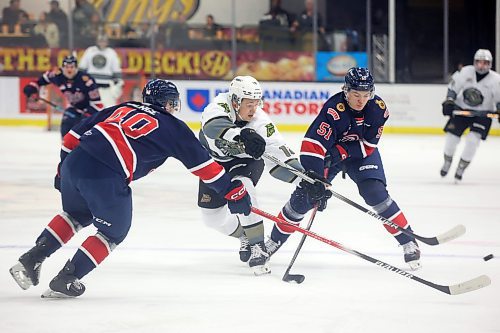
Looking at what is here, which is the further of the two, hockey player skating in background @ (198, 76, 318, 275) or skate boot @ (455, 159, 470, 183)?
skate boot @ (455, 159, 470, 183)

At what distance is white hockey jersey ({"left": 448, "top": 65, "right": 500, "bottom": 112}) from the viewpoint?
8445mm

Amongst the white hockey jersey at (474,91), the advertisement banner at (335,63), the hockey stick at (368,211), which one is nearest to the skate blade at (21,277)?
the hockey stick at (368,211)

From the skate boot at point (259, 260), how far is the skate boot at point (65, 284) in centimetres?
90

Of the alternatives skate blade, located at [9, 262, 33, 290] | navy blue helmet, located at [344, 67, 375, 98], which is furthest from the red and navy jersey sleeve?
skate blade, located at [9, 262, 33, 290]

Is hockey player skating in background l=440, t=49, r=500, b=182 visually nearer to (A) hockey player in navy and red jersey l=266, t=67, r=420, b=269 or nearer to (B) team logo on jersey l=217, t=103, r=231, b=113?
(A) hockey player in navy and red jersey l=266, t=67, r=420, b=269

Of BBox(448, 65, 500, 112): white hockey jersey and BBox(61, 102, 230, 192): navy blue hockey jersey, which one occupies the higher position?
BBox(61, 102, 230, 192): navy blue hockey jersey

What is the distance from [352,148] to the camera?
479 cm

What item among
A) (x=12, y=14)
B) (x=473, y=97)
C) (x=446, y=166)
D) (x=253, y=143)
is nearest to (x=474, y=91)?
(x=473, y=97)

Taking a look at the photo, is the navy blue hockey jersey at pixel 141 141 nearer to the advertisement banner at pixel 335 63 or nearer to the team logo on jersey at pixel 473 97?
the team logo on jersey at pixel 473 97

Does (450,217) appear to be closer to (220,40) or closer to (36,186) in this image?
(36,186)

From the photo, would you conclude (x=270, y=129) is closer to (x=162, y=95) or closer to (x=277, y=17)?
(x=162, y=95)

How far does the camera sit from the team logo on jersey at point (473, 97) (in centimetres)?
843

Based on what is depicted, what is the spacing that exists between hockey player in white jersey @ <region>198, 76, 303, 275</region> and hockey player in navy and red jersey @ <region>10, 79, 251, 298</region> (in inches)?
18.3

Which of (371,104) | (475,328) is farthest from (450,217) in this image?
(475,328)
